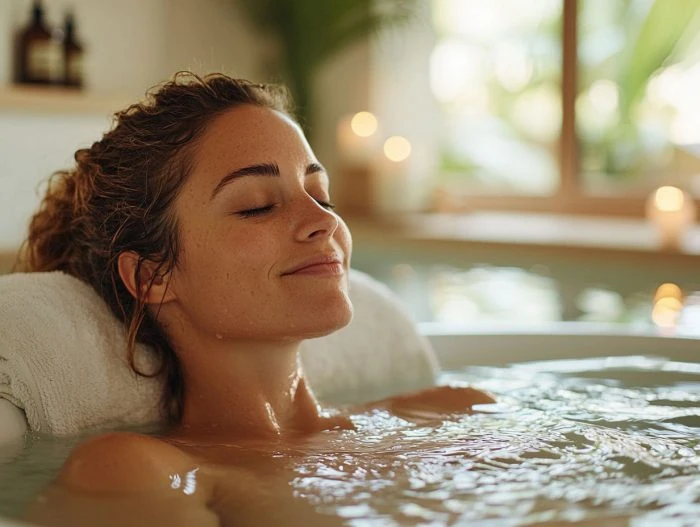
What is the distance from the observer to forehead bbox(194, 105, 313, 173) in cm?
138

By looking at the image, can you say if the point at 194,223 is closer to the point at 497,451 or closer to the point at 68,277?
the point at 68,277

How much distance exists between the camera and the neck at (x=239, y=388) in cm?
142

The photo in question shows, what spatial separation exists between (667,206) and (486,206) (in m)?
2.29

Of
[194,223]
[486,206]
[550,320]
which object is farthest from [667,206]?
[194,223]

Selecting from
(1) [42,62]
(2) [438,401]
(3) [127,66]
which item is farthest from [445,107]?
(2) [438,401]

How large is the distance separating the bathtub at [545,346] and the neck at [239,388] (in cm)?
81

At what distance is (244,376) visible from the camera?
1425 mm

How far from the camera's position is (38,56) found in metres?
5.04

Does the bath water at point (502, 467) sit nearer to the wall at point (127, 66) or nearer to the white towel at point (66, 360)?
the white towel at point (66, 360)

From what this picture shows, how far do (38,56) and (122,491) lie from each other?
422cm

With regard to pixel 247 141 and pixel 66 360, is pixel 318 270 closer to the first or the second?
pixel 247 141

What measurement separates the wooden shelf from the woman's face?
11.2 feet

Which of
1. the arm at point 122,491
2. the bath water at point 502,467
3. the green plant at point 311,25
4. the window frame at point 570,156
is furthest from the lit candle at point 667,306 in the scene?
the green plant at point 311,25

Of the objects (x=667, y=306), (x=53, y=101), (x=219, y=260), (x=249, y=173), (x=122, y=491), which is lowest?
(x=667, y=306)
